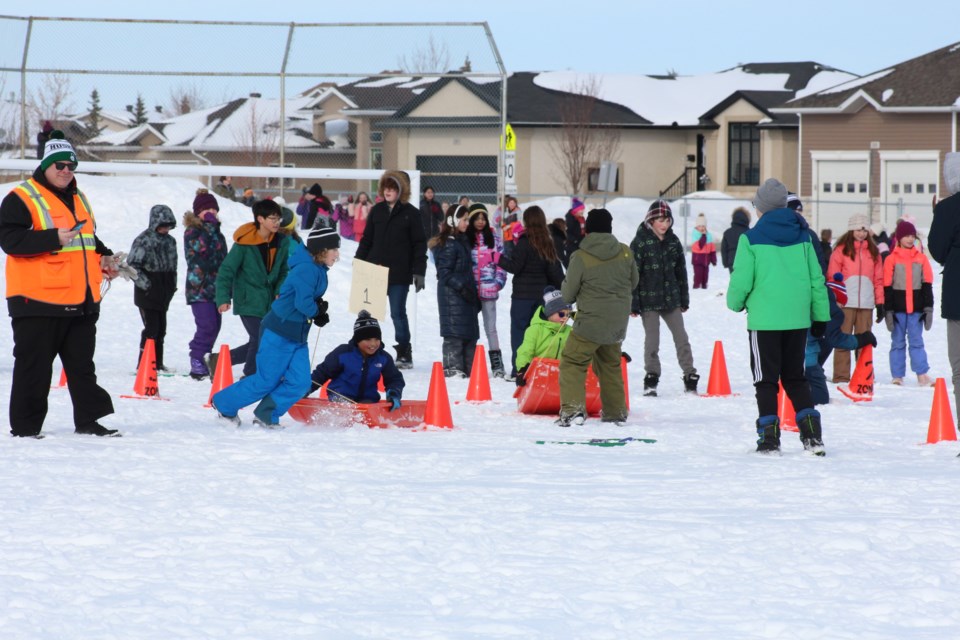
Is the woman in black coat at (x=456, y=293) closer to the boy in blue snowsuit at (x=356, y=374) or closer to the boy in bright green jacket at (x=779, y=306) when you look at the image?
the boy in blue snowsuit at (x=356, y=374)

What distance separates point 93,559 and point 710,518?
2.77 m

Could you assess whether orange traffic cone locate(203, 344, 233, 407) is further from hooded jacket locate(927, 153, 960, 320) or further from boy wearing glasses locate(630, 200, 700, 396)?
hooded jacket locate(927, 153, 960, 320)

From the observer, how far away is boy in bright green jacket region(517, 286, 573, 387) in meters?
10.9

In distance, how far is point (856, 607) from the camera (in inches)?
194

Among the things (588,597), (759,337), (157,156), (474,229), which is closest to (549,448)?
(759,337)

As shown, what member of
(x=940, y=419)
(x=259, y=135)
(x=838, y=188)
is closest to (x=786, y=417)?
(x=940, y=419)

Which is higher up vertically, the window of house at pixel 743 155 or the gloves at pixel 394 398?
the window of house at pixel 743 155

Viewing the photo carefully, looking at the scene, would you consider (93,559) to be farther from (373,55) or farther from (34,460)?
(373,55)

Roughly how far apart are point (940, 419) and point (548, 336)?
308cm

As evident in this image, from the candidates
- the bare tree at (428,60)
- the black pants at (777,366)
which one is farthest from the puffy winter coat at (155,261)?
the bare tree at (428,60)

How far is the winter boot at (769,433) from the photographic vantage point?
851 cm

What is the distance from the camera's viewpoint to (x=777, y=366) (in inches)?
335

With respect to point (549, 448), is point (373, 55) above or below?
above

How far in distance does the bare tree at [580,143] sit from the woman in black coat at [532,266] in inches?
1380
